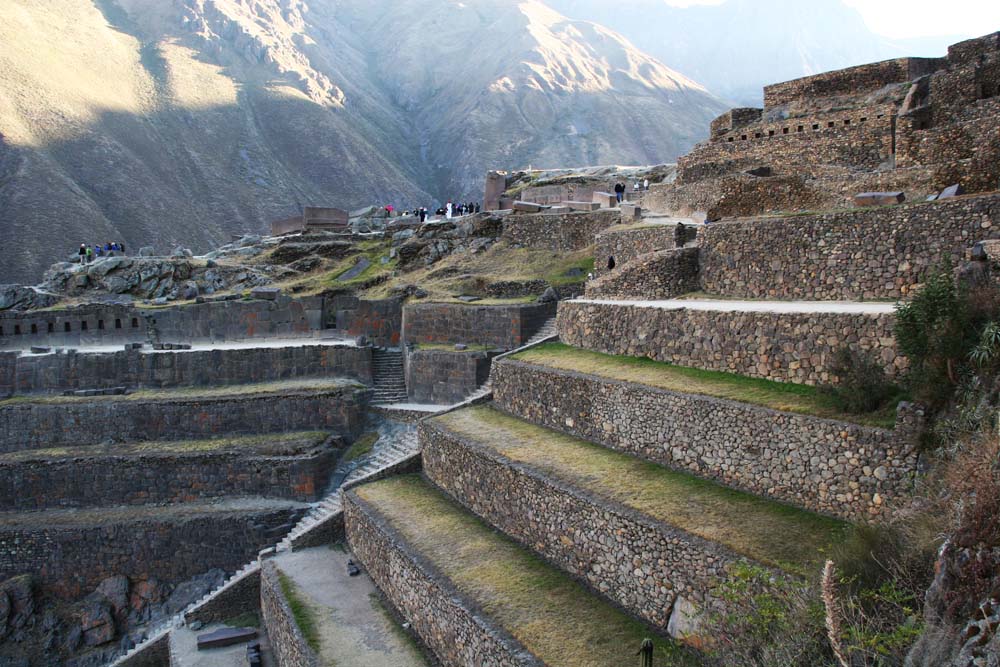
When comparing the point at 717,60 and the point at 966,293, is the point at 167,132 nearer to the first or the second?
the point at 966,293

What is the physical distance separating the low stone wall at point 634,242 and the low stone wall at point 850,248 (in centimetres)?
262

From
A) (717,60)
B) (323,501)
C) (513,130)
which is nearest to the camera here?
(323,501)

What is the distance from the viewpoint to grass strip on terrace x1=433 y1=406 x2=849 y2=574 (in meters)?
8.93

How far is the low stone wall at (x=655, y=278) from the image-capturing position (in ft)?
55.8

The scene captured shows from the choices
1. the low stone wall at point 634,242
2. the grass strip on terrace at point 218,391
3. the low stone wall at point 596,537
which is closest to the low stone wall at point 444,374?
the grass strip on terrace at point 218,391

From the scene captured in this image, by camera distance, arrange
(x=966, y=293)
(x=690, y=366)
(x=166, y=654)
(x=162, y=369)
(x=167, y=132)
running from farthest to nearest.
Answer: (x=167, y=132), (x=162, y=369), (x=166, y=654), (x=690, y=366), (x=966, y=293)

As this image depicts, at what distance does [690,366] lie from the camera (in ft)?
44.7

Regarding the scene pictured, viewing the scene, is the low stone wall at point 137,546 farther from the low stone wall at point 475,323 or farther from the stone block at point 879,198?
the stone block at point 879,198

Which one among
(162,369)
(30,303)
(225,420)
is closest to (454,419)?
(225,420)

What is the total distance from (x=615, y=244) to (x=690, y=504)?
11893mm

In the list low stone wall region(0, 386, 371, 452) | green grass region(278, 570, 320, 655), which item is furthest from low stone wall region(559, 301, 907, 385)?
low stone wall region(0, 386, 371, 452)

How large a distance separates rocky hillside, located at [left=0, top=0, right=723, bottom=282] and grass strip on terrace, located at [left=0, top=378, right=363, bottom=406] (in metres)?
34.5

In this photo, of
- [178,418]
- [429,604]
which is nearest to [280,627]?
[429,604]

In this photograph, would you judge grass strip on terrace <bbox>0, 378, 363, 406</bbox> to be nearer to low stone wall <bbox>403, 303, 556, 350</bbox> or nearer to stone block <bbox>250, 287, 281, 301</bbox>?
low stone wall <bbox>403, 303, 556, 350</bbox>
